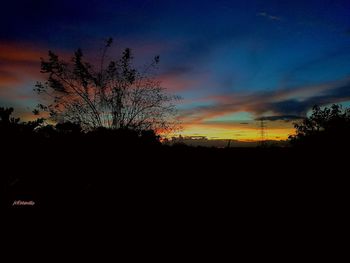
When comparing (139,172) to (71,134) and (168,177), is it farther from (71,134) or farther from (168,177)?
(71,134)

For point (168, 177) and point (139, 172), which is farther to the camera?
point (139, 172)

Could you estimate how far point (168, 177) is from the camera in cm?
966

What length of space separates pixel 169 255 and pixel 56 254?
7.59ft

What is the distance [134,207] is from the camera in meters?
7.61

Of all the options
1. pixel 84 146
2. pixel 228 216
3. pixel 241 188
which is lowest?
pixel 228 216

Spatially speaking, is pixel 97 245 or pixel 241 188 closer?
pixel 97 245

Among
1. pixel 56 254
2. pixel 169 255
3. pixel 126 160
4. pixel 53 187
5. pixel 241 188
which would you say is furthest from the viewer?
pixel 126 160

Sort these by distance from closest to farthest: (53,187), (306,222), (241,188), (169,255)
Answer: (169,255), (53,187), (306,222), (241,188)

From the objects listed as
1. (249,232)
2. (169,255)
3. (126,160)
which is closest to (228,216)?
(249,232)

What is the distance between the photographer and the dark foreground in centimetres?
680

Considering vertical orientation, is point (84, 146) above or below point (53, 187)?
above

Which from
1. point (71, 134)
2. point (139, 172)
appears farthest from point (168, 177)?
point (71, 134)

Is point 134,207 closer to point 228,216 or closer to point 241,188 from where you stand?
point 228,216

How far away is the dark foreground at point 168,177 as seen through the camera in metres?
6.80
